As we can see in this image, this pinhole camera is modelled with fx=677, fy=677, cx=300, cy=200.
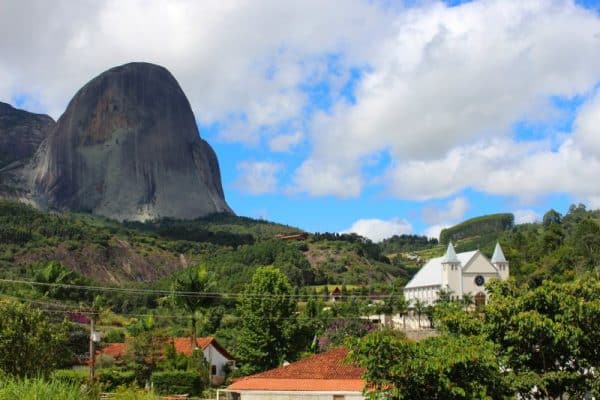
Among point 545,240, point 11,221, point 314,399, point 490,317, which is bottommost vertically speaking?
point 314,399

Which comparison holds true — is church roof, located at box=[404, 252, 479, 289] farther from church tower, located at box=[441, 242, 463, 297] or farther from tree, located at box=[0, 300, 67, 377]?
tree, located at box=[0, 300, 67, 377]

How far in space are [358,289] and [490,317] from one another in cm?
8178

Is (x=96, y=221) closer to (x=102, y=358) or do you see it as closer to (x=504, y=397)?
(x=102, y=358)

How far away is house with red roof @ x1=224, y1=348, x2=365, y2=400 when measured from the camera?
3167 centimetres

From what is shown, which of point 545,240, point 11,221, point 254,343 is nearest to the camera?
point 254,343

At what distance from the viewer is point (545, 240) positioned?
95.1 m

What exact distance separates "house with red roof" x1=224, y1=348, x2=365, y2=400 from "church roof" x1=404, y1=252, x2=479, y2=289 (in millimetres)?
53208

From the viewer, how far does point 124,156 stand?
564 feet

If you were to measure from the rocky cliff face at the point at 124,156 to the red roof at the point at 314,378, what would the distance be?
136 m

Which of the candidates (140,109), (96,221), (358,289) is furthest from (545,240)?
(140,109)

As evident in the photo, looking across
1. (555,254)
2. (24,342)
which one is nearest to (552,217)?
(555,254)

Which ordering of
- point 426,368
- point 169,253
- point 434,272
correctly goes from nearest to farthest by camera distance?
point 426,368
point 434,272
point 169,253

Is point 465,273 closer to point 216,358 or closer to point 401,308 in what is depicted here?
point 401,308

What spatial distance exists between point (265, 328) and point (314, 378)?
571 inches
